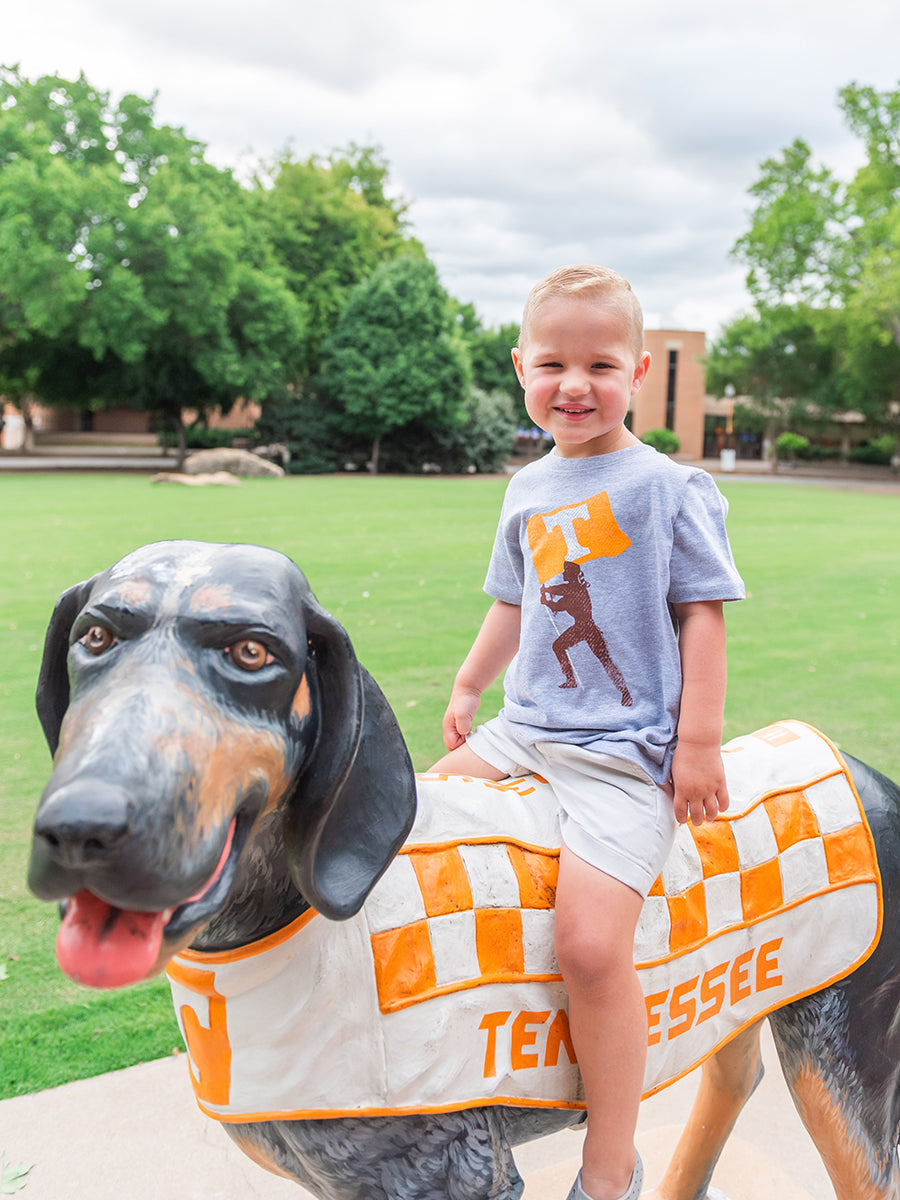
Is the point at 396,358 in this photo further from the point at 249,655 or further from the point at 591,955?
the point at 249,655

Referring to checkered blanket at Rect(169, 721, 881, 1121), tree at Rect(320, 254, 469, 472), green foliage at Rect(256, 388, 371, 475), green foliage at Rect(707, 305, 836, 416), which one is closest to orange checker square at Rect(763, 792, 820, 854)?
checkered blanket at Rect(169, 721, 881, 1121)

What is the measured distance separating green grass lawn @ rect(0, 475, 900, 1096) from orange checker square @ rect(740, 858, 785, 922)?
220 centimetres

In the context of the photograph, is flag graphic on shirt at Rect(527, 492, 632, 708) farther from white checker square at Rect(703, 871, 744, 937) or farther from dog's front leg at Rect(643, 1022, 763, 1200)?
dog's front leg at Rect(643, 1022, 763, 1200)

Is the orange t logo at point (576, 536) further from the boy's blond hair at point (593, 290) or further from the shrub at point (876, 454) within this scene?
the shrub at point (876, 454)

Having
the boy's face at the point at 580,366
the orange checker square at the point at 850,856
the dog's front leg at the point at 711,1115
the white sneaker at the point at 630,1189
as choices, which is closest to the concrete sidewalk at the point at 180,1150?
the dog's front leg at the point at 711,1115

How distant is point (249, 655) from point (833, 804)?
4.31 feet

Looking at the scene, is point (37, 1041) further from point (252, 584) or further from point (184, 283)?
point (184, 283)

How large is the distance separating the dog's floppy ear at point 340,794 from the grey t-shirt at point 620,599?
0.50 metres

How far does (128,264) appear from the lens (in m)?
28.4

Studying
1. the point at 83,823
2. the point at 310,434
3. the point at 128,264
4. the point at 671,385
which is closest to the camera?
the point at 83,823

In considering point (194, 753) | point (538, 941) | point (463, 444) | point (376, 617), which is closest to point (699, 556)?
point (538, 941)

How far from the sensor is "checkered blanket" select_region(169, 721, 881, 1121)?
1483 millimetres

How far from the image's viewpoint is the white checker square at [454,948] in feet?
5.10

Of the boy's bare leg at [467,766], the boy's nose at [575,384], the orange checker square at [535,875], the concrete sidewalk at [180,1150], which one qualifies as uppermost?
the boy's nose at [575,384]
